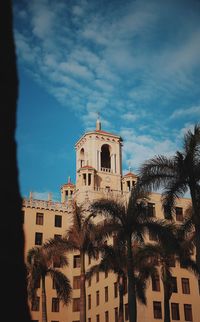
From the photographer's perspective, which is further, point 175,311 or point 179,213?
point 179,213

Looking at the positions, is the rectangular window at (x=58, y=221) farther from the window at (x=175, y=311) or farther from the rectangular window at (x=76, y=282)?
the window at (x=175, y=311)

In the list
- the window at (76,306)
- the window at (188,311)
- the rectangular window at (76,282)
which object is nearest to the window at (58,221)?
the rectangular window at (76,282)

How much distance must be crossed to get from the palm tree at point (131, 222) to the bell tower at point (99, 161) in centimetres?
4628

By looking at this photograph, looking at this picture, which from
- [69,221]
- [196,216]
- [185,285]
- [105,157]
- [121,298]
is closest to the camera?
[196,216]

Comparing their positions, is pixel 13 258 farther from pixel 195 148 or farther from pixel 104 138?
pixel 104 138

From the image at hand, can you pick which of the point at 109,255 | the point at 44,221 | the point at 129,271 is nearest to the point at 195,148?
the point at 129,271

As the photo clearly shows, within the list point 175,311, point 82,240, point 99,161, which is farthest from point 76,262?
point 82,240

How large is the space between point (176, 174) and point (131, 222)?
19.0ft

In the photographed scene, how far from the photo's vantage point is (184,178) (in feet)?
79.3

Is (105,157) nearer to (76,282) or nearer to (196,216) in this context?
(76,282)

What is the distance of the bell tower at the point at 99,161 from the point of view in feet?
261

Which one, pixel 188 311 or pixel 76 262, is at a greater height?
pixel 76 262

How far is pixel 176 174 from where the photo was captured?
24594 mm

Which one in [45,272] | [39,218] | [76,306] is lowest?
[76,306]
